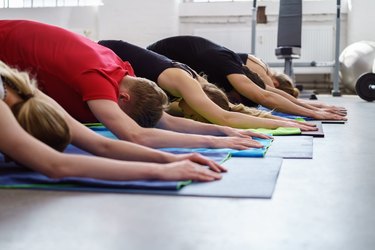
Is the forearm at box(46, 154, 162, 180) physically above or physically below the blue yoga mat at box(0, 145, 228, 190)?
above

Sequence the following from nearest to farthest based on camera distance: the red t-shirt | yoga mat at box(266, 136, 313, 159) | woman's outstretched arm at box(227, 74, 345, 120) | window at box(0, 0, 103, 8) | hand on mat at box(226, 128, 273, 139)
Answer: the red t-shirt, yoga mat at box(266, 136, 313, 159), hand on mat at box(226, 128, 273, 139), woman's outstretched arm at box(227, 74, 345, 120), window at box(0, 0, 103, 8)

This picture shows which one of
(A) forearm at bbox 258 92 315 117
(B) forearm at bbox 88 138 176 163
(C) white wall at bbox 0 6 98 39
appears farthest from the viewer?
(C) white wall at bbox 0 6 98 39

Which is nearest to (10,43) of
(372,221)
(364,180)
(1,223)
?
(1,223)

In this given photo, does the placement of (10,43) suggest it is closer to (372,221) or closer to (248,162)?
(248,162)

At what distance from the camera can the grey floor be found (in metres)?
1.09

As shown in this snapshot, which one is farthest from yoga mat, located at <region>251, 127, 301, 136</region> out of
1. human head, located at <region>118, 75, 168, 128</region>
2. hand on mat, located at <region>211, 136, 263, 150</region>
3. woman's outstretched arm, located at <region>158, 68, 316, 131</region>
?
human head, located at <region>118, 75, 168, 128</region>

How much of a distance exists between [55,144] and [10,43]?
90cm

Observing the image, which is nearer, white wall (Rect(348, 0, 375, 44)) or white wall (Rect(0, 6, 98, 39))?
white wall (Rect(348, 0, 375, 44))

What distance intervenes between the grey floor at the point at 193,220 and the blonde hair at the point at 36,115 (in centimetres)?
17

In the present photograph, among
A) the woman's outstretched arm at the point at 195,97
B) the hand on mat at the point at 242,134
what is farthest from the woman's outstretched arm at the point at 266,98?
the hand on mat at the point at 242,134

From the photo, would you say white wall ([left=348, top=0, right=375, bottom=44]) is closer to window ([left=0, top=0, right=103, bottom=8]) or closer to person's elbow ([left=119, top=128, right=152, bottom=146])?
window ([left=0, top=0, right=103, bottom=8])

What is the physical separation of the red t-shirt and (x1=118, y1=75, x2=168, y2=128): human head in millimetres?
59

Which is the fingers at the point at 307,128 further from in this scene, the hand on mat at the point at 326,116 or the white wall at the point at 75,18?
the white wall at the point at 75,18

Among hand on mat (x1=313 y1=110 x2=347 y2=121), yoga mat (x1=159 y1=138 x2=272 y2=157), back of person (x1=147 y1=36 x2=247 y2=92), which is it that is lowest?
hand on mat (x1=313 y1=110 x2=347 y2=121)
